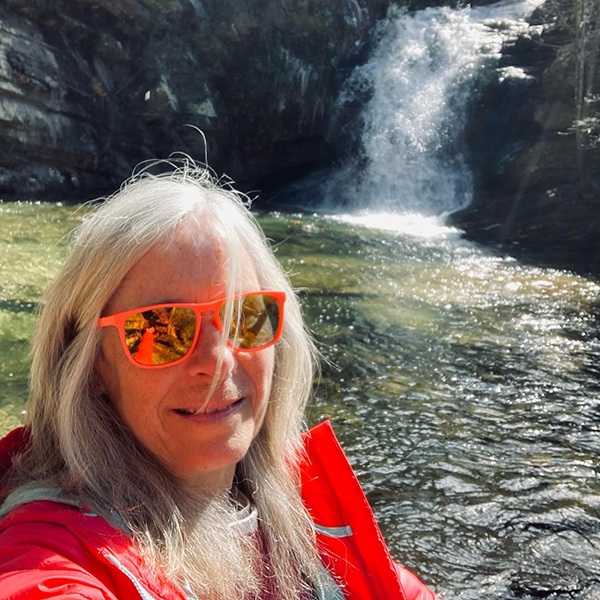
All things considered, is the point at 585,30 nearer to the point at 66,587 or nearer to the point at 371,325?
the point at 371,325

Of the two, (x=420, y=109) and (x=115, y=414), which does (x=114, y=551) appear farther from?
(x=420, y=109)

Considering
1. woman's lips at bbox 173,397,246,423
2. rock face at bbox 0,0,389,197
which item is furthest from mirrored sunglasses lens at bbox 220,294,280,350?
rock face at bbox 0,0,389,197

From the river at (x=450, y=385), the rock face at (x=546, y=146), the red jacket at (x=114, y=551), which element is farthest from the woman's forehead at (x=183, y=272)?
the rock face at (x=546, y=146)

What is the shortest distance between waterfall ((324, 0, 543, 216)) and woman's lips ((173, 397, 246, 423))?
56.0ft

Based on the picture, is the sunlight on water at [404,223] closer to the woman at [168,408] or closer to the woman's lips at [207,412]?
the woman at [168,408]

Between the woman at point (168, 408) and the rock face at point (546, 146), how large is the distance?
11.8 meters

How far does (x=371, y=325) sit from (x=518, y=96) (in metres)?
13.3

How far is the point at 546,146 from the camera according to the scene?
54.2 ft

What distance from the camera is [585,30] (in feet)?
50.6

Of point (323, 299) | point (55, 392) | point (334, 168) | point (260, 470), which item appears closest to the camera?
point (55, 392)

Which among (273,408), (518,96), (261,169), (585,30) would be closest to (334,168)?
(261,169)

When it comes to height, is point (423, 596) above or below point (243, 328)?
below

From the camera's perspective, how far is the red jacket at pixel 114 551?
104 cm

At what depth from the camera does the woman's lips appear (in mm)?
1464
